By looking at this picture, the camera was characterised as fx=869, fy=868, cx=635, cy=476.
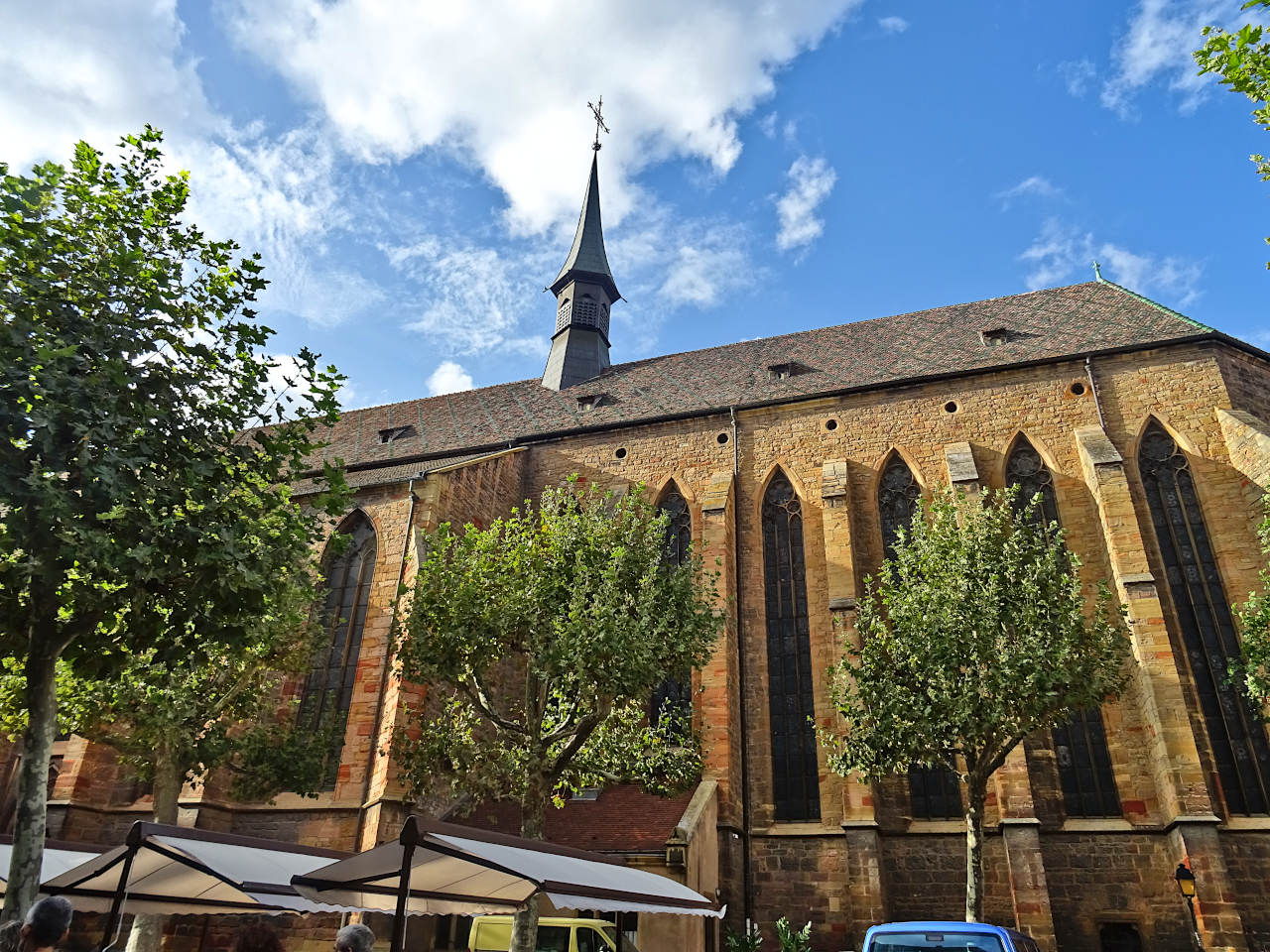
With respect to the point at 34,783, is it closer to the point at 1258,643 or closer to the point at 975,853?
the point at 975,853

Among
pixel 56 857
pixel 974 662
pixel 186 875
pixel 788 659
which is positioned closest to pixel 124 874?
pixel 186 875

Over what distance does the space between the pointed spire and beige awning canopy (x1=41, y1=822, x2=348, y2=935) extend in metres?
23.1

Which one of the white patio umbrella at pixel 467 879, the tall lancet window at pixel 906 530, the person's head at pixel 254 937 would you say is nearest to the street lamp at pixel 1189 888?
the tall lancet window at pixel 906 530

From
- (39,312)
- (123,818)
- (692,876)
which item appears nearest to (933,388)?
(692,876)

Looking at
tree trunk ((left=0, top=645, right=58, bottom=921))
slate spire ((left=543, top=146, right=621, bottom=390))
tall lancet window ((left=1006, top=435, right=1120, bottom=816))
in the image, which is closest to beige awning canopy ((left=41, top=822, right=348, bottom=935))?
tree trunk ((left=0, top=645, right=58, bottom=921))

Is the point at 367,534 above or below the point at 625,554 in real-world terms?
above

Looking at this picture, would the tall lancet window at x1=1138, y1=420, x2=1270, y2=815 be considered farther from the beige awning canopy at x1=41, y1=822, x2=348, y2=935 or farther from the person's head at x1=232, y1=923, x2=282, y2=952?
the person's head at x1=232, y1=923, x2=282, y2=952

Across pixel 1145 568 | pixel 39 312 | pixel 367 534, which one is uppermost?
pixel 367 534

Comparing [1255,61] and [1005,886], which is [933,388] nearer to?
[1005,886]

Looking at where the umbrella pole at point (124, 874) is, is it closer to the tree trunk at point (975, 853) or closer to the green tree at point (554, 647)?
the green tree at point (554, 647)

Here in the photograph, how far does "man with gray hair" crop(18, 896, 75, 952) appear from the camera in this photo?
3949mm

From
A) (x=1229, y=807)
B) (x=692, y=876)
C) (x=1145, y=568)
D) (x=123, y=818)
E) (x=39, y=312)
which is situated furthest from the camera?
(x=123, y=818)

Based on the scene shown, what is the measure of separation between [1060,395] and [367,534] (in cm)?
Answer: 1486

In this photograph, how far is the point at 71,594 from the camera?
7145 millimetres
